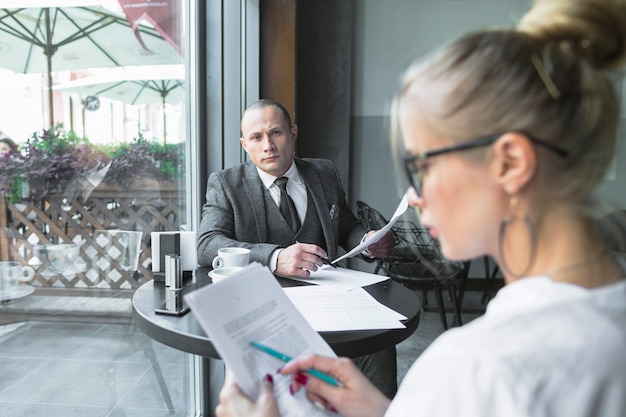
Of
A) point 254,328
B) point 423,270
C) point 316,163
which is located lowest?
point 423,270

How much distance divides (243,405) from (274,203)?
129 cm

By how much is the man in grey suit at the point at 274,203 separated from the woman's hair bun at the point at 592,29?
46.7 inches

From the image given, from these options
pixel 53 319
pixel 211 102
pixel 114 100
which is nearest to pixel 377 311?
pixel 53 319

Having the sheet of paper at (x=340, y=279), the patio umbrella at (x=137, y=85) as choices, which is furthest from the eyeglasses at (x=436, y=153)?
the patio umbrella at (x=137, y=85)

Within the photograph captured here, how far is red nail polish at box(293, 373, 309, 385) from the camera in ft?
2.37

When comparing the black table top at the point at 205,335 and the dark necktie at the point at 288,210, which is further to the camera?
the dark necktie at the point at 288,210

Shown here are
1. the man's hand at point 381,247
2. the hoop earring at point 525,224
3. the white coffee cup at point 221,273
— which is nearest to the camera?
the hoop earring at point 525,224

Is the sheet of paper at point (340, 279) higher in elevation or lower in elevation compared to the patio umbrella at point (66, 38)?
lower

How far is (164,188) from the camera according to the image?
203 centimetres

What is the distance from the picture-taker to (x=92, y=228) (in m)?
1.56

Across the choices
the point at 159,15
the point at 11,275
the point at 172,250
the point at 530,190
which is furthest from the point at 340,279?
the point at 159,15

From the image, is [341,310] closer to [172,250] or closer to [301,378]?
[301,378]

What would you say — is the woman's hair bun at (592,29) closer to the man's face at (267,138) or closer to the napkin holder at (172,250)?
the napkin holder at (172,250)

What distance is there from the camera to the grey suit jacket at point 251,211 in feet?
5.78
